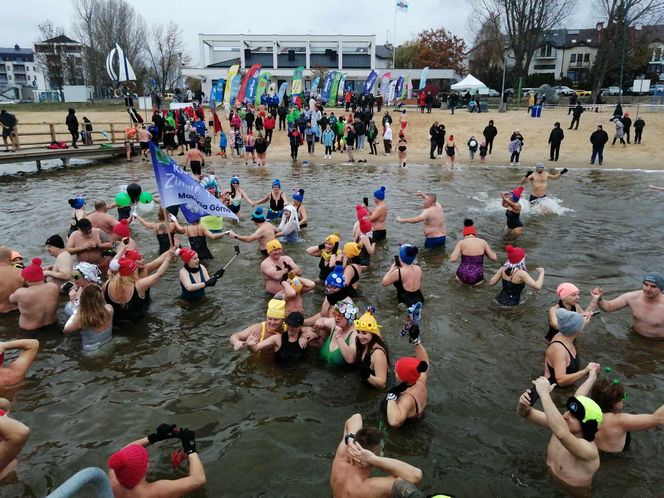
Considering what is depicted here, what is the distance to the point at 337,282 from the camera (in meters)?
6.39

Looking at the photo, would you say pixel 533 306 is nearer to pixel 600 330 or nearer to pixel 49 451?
pixel 600 330

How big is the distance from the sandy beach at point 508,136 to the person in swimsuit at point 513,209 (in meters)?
11.4

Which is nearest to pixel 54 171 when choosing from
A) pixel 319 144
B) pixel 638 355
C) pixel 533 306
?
pixel 319 144

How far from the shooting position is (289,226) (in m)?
10.9

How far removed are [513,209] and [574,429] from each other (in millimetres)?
8348

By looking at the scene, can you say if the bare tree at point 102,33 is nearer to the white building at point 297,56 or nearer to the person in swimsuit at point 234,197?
the white building at point 297,56

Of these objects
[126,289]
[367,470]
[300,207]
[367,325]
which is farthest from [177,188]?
[367,470]

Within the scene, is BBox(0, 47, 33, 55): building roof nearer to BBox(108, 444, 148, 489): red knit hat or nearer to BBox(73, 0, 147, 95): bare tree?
BBox(73, 0, 147, 95): bare tree

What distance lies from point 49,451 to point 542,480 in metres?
4.86

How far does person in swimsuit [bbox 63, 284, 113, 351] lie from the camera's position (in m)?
6.21

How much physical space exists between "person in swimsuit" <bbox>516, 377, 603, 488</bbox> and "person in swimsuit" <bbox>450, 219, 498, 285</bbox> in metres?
4.66

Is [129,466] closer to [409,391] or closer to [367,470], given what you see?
[367,470]

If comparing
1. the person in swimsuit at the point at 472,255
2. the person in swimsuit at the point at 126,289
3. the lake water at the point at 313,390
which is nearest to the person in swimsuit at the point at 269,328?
the lake water at the point at 313,390

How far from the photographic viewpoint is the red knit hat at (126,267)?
22.4ft
